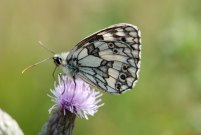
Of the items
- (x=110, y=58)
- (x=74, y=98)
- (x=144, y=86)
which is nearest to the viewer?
(x=74, y=98)

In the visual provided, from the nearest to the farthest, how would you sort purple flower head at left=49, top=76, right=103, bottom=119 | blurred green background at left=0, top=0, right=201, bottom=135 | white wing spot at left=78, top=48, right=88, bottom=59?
purple flower head at left=49, top=76, right=103, bottom=119
white wing spot at left=78, top=48, right=88, bottom=59
blurred green background at left=0, top=0, right=201, bottom=135

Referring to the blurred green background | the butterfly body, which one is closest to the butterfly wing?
the butterfly body

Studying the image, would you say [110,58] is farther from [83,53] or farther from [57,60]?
[57,60]

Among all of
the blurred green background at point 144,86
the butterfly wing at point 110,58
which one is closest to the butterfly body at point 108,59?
the butterfly wing at point 110,58

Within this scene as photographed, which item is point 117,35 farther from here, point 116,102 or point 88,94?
point 116,102

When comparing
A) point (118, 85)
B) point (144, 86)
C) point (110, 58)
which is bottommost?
point (118, 85)

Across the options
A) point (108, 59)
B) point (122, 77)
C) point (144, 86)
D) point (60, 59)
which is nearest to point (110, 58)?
point (108, 59)

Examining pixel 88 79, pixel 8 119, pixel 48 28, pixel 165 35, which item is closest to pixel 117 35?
pixel 88 79

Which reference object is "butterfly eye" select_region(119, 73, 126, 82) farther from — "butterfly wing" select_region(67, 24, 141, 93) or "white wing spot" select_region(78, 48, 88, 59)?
"white wing spot" select_region(78, 48, 88, 59)
